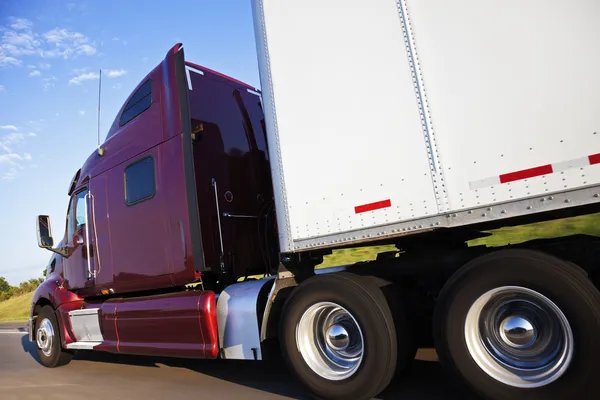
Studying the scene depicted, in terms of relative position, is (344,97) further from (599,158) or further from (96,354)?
(96,354)

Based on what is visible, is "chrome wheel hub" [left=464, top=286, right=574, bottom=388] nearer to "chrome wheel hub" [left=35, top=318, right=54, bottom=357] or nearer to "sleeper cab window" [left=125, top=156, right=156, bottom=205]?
"sleeper cab window" [left=125, top=156, right=156, bottom=205]

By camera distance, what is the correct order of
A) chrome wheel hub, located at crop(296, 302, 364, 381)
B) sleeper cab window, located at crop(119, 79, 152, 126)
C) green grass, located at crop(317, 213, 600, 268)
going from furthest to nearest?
sleeper cab window, located at crop(119, 79, 152, 126) < green grass, located at crop(317, 213, 600, 268) < chrome wheel hub, located at crop(296, 302, 364, 381)

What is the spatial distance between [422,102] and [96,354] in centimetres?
777

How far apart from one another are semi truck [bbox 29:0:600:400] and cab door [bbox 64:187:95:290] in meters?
1.32

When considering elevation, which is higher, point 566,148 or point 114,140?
point 114,140

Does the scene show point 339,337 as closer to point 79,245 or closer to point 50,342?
point 79,245

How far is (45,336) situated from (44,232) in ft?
5.43

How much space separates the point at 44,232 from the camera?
6.88 m

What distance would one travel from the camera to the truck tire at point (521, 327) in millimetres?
2603

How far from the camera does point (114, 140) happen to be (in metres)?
6.04

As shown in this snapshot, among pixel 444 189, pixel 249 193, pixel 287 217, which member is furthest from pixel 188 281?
pixel 444 189

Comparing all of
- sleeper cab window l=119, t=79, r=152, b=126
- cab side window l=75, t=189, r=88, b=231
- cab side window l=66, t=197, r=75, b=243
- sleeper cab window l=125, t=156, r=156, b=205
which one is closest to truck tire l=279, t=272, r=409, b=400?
sleeper cab window l=125, t=156, r=156, b=205

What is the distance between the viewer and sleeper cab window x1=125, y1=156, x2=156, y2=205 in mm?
5332

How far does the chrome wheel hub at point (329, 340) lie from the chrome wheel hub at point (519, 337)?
96cm
